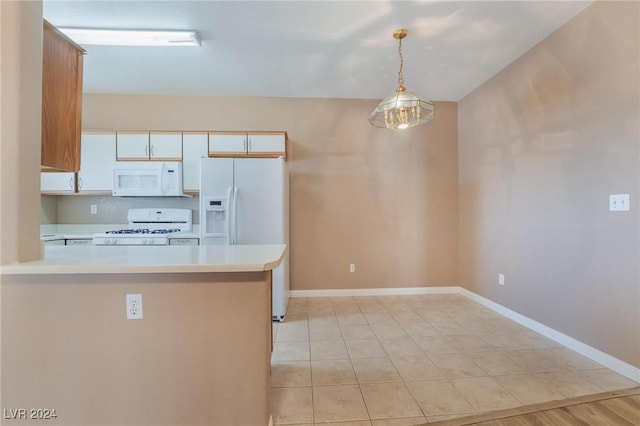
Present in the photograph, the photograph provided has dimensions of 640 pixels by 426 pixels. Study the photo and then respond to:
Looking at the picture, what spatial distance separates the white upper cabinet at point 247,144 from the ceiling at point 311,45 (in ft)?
1.94

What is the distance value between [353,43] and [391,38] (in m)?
0.34

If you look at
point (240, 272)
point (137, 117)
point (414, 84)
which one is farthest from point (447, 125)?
point (137, 117)

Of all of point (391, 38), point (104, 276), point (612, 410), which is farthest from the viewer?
point (391, 38)

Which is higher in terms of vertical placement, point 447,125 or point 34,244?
point 447,125

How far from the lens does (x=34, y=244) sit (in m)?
1.38

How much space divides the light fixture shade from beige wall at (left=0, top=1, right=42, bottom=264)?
6.90ft

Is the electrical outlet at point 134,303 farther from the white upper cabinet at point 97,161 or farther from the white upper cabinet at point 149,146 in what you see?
the white upper cabinet at point 97,161

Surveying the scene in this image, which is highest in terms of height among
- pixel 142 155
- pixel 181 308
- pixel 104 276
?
pixel 142 155

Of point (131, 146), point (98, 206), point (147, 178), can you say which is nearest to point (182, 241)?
point (147, 178)

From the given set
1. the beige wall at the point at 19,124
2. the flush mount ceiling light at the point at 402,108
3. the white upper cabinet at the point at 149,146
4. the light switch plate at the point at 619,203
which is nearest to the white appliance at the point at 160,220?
the white upper cabinet at the point at 149,146

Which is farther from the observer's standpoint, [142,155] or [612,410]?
[142,155]

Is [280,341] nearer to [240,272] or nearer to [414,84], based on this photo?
[240,272]

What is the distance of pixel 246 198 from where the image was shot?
3.08 m

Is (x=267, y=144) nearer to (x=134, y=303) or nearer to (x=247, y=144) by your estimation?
(x=247, y=144)
